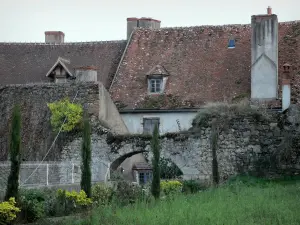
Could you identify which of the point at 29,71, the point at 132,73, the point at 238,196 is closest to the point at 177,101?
the point at 132,73

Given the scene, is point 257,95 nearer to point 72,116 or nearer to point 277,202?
point 72,116

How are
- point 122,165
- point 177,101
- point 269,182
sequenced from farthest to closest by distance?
point 177,101 → point 122,165 → point 269,182

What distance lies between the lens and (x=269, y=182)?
98.9ft

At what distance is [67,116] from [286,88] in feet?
34.2

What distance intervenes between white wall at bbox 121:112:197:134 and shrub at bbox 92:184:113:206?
14.5m

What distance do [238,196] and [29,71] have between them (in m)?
24.2

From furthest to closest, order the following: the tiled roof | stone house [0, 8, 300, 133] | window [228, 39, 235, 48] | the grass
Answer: window [228, 39, 235, 48], the tiled roof, stone house [0, 8, 300, 133], the grass

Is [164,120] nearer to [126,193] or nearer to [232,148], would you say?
[232,148]

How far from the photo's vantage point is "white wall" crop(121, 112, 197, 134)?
126ft

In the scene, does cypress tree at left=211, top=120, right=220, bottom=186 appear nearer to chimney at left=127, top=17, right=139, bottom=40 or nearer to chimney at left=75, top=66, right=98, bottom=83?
chimney at left=75, top=66, right=98, bottom=83

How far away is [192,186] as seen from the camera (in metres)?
27.6

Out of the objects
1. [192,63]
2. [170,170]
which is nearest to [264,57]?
[192,63]

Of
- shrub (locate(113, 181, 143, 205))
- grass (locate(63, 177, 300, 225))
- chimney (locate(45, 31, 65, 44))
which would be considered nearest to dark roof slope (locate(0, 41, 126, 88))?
chimney (locate(45, 31, 65, 44))

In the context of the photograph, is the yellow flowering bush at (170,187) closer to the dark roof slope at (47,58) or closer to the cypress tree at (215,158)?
the cypress tree at (215,158)
